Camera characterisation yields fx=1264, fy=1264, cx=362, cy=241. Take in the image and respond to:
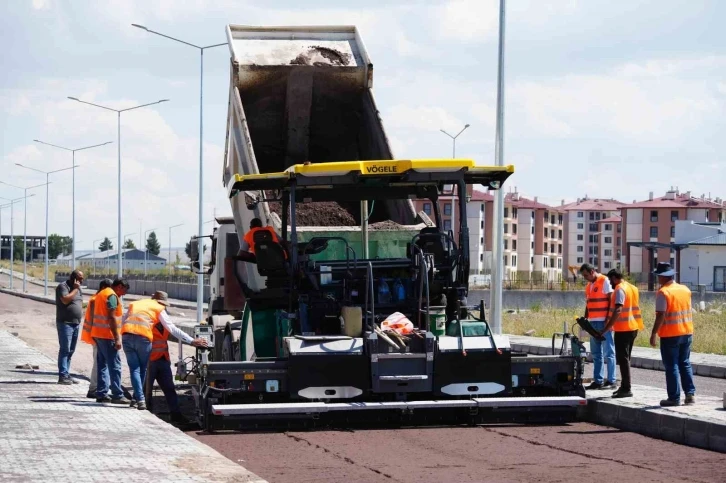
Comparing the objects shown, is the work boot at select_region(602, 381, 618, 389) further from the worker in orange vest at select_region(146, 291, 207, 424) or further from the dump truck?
the worker in orange vest at select_region(146, 291, 207, 424)

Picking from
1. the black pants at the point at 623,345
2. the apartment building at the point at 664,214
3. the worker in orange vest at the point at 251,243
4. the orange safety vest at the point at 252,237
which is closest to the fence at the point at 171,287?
the worker in orange vest at the point at 251,243

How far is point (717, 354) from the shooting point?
2444cm

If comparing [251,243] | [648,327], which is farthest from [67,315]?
[648,327]

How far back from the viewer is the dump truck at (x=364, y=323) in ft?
39.7

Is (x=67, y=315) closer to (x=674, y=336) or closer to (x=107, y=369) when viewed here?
A: (x=107, y=369)

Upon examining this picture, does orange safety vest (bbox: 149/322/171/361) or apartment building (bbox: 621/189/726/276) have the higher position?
apartment building (bbox: 621/189/726/276)

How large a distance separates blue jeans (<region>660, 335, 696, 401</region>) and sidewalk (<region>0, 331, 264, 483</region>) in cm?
489

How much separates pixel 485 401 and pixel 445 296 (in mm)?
1222

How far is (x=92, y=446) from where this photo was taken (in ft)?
34.1

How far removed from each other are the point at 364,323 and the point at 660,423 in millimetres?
2990

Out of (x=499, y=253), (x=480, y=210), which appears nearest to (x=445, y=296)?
(x=499, y=253)

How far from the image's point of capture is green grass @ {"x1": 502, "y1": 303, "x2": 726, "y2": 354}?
86.9 feet

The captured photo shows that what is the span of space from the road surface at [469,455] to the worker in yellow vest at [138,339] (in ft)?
4.86

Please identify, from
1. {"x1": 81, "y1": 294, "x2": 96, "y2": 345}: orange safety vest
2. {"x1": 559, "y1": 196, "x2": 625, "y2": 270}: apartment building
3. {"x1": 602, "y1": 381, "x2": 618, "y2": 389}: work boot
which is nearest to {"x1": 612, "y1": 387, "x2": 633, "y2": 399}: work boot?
{"x1": 602, "y1": 381, "x2": 618, "y2": 389}: work boot
